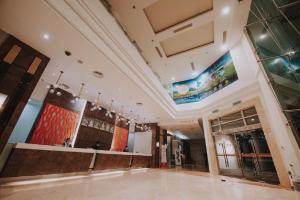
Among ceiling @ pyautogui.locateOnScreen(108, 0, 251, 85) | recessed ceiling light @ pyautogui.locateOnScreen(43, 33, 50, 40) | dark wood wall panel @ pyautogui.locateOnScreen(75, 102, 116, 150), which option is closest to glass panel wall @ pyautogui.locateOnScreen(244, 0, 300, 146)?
ceiling @ pyautogui.locateOnScreen(108, 0, 251, 85)

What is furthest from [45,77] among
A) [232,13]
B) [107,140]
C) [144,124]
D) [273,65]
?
[273,65]

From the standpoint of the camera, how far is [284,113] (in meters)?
4.25

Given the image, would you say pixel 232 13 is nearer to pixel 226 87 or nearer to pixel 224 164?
pixel 226 87

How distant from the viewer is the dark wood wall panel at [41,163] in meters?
3.55

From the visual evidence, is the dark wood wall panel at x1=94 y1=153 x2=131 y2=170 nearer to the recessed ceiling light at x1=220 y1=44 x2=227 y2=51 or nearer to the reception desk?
the reception desk

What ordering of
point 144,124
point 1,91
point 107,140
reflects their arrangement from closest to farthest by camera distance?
point 1,91
point 107,140
point 144,124

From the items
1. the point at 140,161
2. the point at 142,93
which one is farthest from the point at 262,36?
the point at 140,161

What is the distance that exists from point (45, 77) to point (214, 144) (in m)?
9.96

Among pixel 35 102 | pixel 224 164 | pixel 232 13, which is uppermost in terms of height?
pixel 232 13

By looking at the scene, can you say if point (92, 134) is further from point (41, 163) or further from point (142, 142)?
point (142, 142)

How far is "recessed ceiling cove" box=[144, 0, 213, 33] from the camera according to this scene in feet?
20.1

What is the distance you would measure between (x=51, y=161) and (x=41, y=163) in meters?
0.29

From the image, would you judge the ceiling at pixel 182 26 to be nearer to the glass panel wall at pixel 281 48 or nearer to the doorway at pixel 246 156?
the glass panel wall at pixel 281 48

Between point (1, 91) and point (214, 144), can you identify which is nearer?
point (1, 91)
